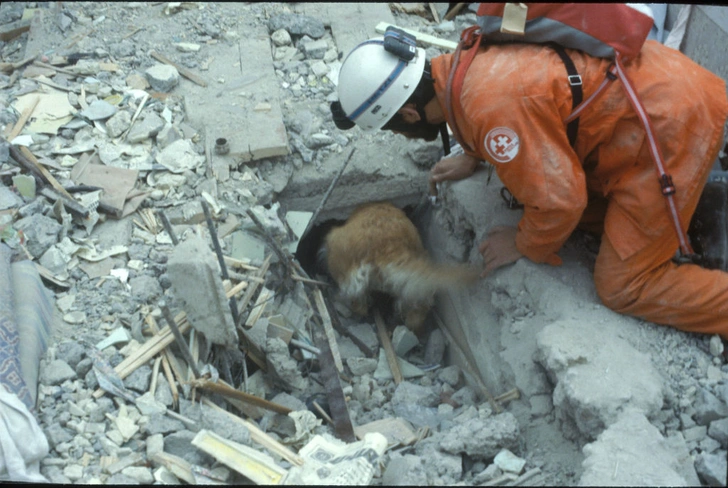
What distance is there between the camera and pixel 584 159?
13.1 feet

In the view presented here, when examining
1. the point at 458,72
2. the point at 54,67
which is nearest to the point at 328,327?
the point at 458,72

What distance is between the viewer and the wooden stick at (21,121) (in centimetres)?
532

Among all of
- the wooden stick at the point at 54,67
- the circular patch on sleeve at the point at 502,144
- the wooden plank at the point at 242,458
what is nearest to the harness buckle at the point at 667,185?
the circular patch on sleeve at the point at 502,144

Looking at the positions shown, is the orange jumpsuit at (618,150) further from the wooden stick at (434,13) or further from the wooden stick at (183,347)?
the wooden stick at (434,13)

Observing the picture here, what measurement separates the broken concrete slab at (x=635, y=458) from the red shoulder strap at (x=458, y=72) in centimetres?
184

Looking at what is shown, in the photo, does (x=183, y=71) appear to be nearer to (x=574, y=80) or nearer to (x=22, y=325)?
(x=22, y=325)

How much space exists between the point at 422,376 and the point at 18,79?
439 cm

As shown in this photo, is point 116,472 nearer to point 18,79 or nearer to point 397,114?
point 397,114

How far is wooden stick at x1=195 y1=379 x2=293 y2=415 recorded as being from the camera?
3688mm

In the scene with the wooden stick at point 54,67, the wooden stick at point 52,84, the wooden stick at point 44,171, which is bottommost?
the wooden stick at point 44,171

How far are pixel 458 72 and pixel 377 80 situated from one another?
1.58 ft

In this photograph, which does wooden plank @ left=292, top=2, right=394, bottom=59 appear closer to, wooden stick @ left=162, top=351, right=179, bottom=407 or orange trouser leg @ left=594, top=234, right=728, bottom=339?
orange trouser leg @ left=594, top=234, right=728, bottom=339

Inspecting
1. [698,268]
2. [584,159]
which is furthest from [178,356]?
[698,268]

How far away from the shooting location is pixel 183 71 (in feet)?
20.6
